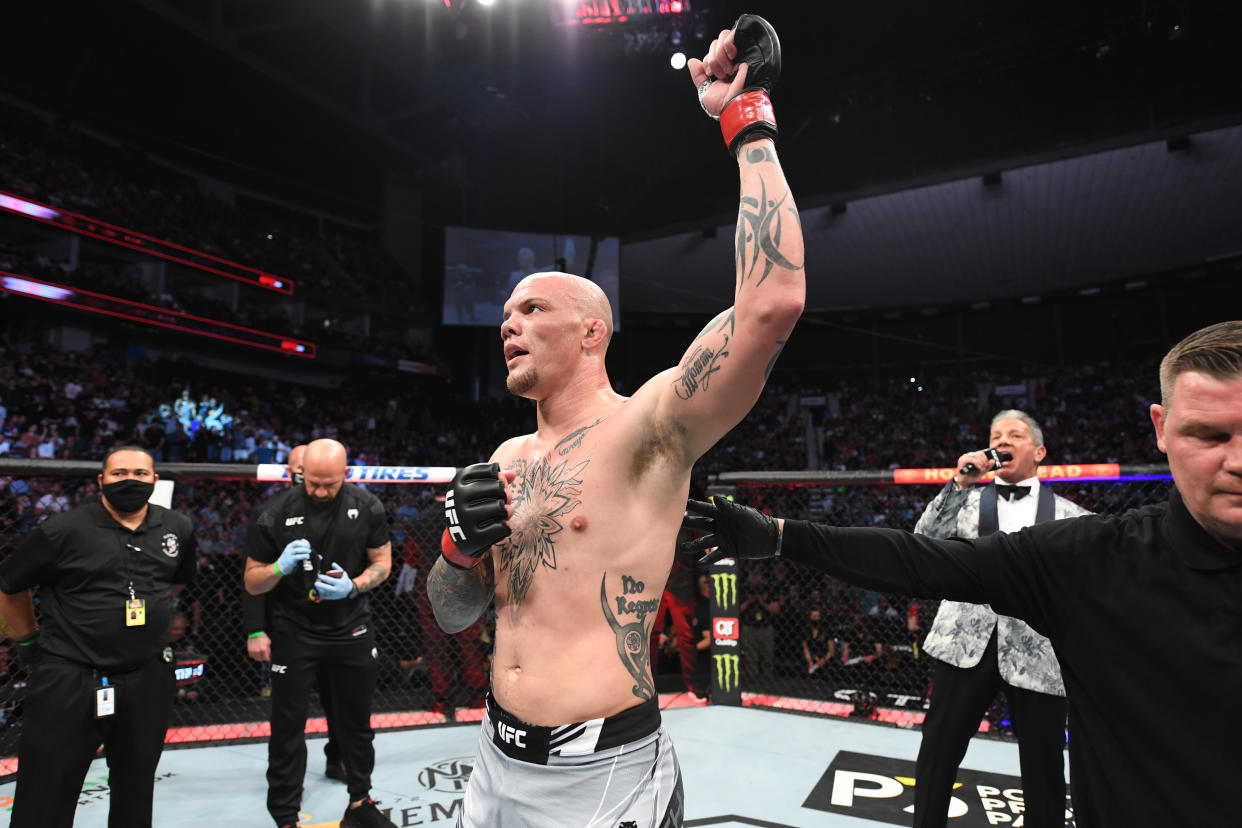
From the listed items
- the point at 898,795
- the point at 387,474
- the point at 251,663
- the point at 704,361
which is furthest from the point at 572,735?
the point at 251,663

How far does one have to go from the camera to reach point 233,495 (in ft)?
29.9

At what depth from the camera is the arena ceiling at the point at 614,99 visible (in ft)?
33.1

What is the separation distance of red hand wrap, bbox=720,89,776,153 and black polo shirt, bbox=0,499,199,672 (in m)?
2.90

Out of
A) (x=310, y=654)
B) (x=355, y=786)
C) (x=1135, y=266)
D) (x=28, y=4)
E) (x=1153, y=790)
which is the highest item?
(x=28, y=4)

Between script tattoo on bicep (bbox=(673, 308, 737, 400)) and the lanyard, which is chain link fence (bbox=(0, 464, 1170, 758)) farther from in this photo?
script tattoo on bicep (bbox=(673, 308, 737, 400))

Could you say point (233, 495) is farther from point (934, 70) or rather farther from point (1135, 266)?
point (1135, 266)

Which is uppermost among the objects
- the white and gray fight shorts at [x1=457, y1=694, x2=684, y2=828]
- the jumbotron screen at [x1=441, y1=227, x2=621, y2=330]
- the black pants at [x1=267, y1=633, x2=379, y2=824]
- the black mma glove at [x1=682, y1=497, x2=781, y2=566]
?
the jumbotron screen at [x1=441, y1=227, x2=621, y2=330]

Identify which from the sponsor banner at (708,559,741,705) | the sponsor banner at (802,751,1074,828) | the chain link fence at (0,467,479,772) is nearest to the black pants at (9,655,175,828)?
the chain link fence at (0,467,479,772)

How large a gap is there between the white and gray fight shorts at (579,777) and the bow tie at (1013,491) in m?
2.14

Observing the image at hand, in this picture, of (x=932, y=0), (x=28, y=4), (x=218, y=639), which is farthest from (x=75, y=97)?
(x=932, y=0)

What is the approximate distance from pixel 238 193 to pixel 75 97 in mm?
3740

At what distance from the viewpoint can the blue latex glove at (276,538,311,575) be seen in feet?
10.2

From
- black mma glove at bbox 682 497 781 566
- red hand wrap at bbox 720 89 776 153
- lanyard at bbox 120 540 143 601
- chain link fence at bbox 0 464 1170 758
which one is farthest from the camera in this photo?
chain link fence at bbox 0 464 1170 758

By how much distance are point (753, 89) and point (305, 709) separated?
10.5ft
